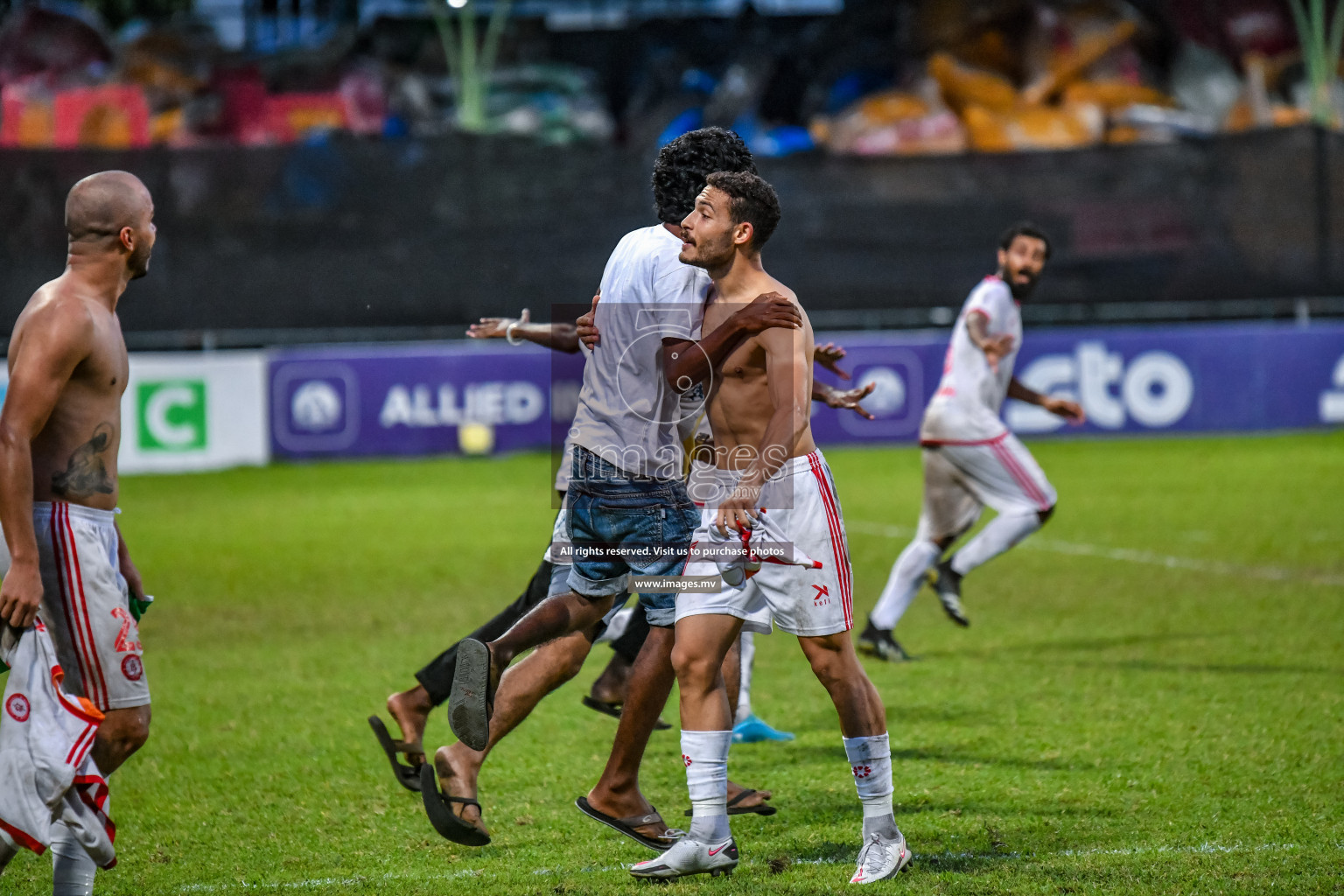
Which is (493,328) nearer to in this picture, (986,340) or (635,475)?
(635,475)

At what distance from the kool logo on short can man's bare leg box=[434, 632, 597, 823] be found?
1285 cm

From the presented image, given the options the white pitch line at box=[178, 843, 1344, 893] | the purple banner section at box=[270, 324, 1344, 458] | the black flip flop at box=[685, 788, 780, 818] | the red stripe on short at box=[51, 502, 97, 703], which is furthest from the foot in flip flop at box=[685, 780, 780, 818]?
the purple banner section at box=[270, 324, 1344, 458]

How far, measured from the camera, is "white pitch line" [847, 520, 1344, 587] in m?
10.4

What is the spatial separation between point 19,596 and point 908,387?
14882mm

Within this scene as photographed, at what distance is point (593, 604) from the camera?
17.5 feet

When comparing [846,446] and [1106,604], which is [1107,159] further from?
Result: [1106,604]

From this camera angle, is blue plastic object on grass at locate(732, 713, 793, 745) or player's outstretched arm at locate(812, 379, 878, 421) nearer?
player's outstretched arm at locate(812, 379, 878, 421)

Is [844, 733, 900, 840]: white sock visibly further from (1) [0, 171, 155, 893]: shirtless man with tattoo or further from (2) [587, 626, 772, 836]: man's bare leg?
(1) [0, 171, 155, 893]: shirtless man with tattoo

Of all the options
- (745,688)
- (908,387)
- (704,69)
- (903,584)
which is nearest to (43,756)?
(745,688)

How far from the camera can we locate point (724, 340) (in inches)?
189

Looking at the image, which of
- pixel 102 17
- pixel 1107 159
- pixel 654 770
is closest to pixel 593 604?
pixel 654 770

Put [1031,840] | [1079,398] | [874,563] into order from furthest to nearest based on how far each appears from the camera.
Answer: [1079,398], [874,563], [1031,840]

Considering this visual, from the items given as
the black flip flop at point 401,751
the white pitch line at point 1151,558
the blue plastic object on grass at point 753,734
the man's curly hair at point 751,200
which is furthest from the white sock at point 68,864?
the white pitch line at point 1151,558

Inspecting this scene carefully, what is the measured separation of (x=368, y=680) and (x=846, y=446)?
37.3 feet
